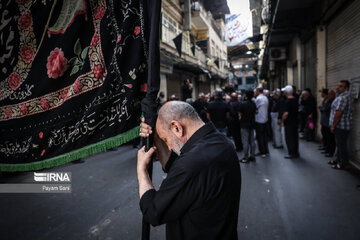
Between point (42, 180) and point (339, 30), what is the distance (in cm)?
862

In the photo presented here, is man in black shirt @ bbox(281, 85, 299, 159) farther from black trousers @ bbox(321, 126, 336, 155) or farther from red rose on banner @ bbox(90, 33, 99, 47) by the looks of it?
red rose on banner @ bbox(90, 33, 99, 47)

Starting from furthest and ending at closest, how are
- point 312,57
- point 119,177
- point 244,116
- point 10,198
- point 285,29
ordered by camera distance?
point 285,29, point 312,57, point 244,116, point 119,177, point 10,198

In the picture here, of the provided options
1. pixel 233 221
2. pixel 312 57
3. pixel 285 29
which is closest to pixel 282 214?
pixel 233 221

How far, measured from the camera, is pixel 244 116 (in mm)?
6492

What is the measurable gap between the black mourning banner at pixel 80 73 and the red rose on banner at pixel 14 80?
0.10 m

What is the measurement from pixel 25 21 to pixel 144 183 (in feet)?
4.72

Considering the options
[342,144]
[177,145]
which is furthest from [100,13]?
[342,144]

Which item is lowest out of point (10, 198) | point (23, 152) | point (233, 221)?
point (10, 198)

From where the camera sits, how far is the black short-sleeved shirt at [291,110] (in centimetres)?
623

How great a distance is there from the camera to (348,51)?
5910mm

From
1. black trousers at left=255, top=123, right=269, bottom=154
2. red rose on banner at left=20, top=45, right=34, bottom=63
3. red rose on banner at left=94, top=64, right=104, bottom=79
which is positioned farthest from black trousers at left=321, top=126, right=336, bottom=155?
red rose on banner at left=20, top=45, right=34, bottom=63

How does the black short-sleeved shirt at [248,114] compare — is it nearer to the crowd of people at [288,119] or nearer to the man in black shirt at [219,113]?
the crowd of people at [288,119]

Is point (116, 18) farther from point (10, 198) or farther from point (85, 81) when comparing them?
point (10, 198)

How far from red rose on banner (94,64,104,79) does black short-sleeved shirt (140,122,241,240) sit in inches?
29.3
